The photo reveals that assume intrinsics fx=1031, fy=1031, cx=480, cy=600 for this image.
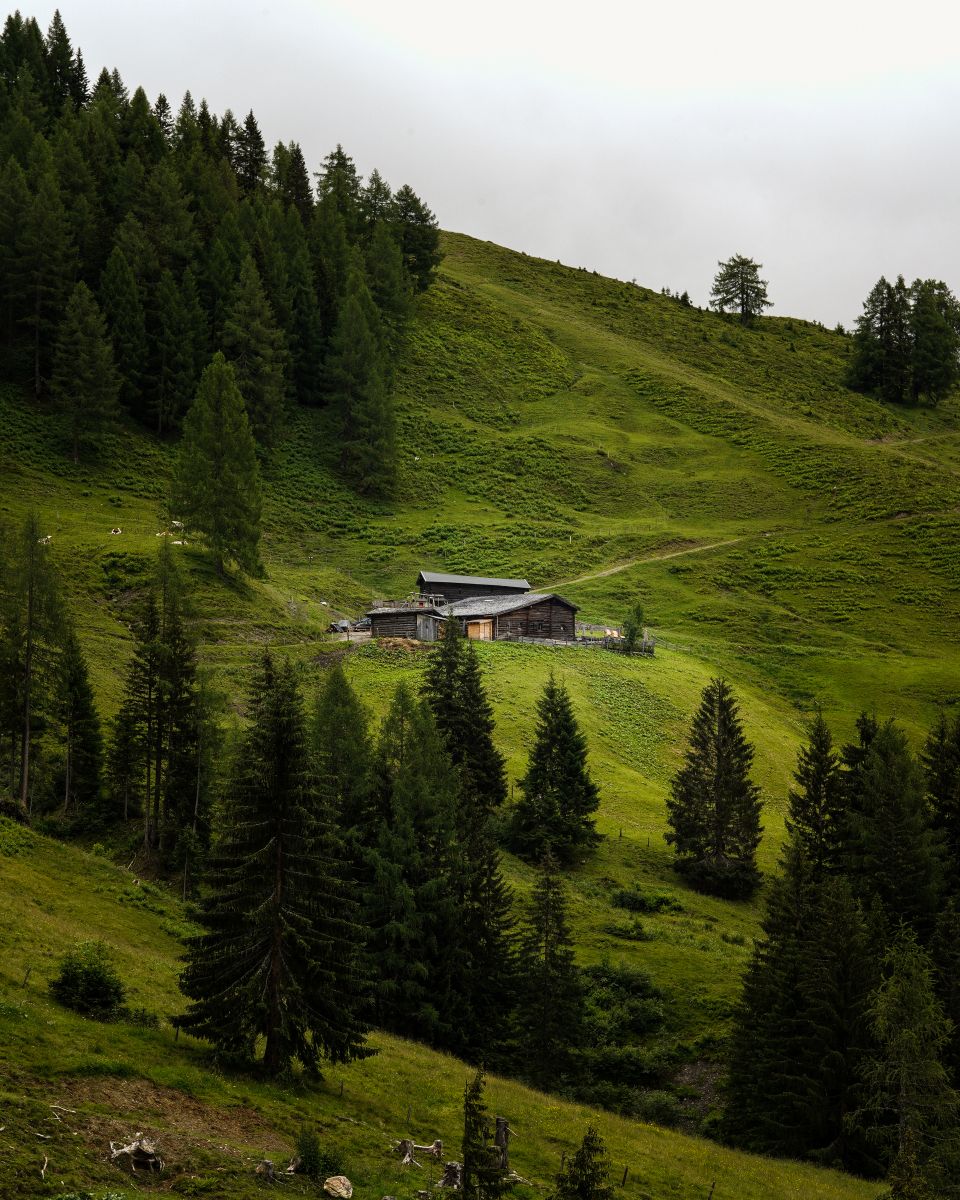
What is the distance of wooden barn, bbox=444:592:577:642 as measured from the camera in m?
82.0

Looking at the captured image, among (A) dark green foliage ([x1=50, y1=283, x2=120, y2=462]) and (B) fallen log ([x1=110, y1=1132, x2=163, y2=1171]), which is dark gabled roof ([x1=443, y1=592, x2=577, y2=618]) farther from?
(B) fallen log ([x1=110, y1=1132, x2=163, y2=1171])

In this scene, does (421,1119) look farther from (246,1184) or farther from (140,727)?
(140,727)

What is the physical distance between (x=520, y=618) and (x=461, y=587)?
9028 mm

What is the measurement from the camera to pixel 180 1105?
1961cm

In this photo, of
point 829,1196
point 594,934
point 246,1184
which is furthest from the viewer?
point 594,934

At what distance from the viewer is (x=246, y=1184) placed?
1709 cm

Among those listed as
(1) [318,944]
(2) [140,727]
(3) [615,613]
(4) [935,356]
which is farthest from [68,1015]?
(4) [935,356]

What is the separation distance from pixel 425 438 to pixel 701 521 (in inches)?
1358

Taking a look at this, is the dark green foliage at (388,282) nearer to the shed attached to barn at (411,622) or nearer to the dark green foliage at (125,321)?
the dark green foliage at (125,321)

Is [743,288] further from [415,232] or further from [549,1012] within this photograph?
[549,1012]

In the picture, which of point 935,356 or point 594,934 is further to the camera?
point 935,356

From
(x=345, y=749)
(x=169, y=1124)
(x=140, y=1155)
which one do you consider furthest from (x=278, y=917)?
(x=345, y=749)

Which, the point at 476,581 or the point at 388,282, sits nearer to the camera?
the point at 476,581

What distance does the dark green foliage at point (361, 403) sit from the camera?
11175cm
